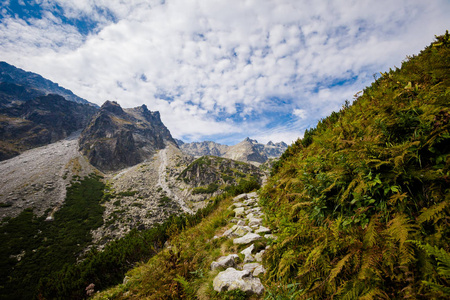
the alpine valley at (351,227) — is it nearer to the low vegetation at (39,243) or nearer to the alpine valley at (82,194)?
the alpine valley at (82,194)

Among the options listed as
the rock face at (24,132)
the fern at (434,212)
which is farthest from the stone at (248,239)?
the rock face at (24,132)

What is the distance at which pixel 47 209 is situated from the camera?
6438cm

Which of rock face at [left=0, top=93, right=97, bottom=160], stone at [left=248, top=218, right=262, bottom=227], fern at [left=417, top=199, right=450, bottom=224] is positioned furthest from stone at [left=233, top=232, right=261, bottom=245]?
rock face at [left=0, top=93, right=97, bottom=160]

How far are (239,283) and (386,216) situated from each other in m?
2.78

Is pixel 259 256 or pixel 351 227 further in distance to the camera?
pixel 259 256

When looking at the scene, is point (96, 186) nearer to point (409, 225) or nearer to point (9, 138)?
point (409, 225)

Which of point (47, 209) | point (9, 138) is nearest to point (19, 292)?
point (47, 209)

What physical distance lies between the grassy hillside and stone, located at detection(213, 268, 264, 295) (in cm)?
31

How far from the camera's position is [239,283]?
3150mm

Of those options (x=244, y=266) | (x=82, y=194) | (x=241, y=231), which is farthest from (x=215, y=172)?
(x=244, y=266)

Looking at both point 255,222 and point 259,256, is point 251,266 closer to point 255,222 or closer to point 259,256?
point 259,256

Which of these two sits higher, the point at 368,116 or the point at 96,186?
the point at 368,116

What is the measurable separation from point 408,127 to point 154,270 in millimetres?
6924

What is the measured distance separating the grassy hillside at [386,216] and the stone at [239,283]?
0.31m
